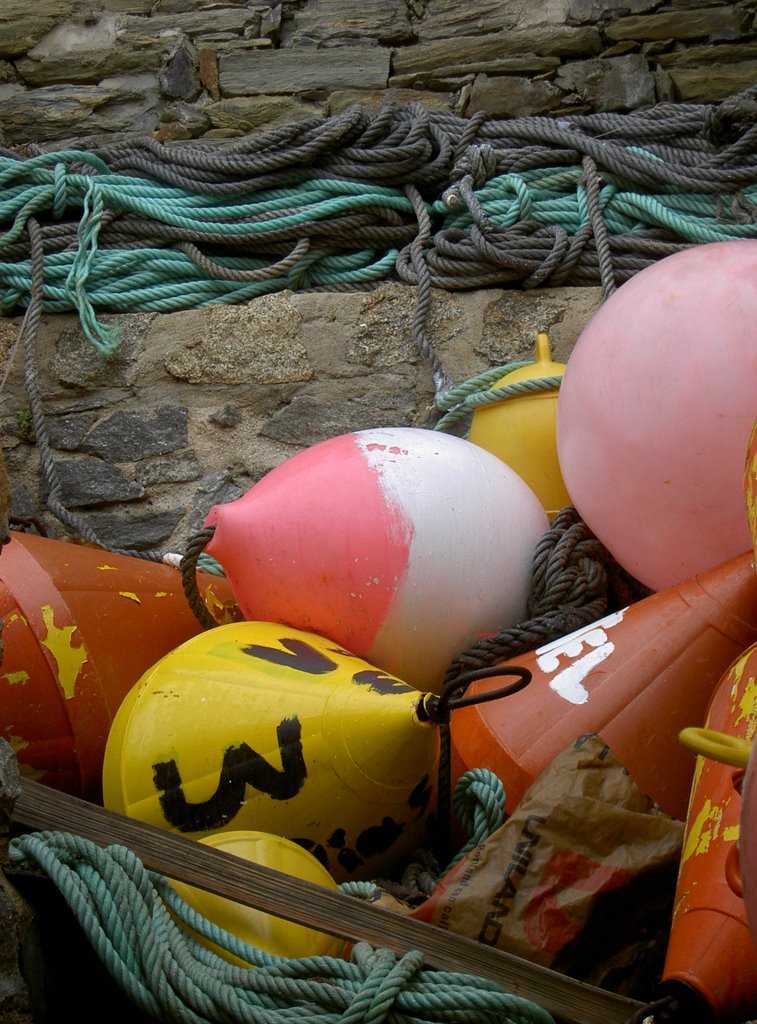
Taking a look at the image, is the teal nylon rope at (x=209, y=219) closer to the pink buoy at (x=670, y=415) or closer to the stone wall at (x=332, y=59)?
the stone wall at (x=332, y=59)

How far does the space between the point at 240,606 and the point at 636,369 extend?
2.30ft

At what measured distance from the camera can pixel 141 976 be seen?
125 cm

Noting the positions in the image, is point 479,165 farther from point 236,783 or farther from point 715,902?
point 715,902

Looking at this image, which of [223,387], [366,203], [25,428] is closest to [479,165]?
[366,203]

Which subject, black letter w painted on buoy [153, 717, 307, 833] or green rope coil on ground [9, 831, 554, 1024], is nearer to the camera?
green rope coil on ground [9, 831, 554, 1024]

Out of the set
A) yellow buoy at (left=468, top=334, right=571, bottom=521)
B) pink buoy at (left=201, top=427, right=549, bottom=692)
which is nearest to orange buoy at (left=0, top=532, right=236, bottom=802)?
pink buoy at (left=201, top=427, right=549, bottom=692)

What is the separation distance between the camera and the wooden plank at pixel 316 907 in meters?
1.27

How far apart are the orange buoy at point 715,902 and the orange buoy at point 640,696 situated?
15 cm

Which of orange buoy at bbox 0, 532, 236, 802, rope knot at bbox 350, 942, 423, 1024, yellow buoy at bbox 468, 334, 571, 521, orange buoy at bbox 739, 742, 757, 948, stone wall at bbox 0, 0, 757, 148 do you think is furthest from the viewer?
stone wall at bbox 0, 0, 757, 148

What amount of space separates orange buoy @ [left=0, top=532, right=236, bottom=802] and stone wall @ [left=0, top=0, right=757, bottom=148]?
5.08ft

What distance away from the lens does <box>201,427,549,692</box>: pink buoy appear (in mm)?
1863

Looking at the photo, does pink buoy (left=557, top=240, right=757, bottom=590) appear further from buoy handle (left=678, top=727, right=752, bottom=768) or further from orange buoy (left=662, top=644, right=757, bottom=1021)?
buoy handle (left=678, top=727, right=752, bottom=768)

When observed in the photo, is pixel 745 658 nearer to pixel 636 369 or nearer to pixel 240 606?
pixel 636 369

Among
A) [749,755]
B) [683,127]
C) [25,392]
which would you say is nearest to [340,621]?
[749,755]
